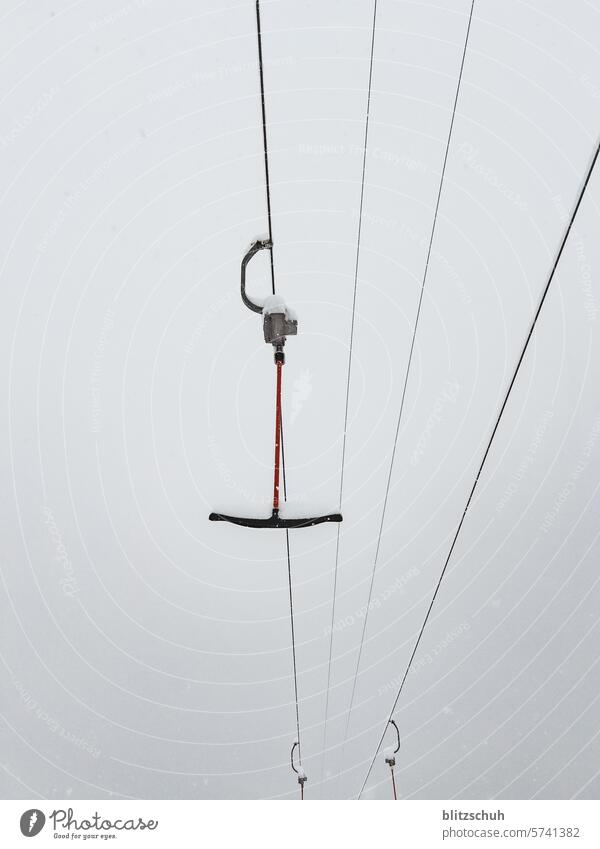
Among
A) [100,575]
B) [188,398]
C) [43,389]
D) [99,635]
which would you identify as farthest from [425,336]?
[99,635]

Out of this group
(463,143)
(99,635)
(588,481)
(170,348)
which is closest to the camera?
(463,143)

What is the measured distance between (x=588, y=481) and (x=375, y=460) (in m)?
2.46

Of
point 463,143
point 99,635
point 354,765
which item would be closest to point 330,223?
point 463,143

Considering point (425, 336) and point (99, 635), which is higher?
point (425, 336)

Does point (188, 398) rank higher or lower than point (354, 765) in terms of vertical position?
higher

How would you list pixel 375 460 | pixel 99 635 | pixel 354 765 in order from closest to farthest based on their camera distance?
pixel 375 460, pixel 99 635, pixel 354 765

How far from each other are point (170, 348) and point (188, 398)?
1.78 feet

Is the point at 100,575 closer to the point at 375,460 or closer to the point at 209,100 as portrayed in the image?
the point at 375,460

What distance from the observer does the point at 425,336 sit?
5.47 metres

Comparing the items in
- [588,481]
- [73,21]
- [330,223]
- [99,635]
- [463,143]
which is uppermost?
[73,21]

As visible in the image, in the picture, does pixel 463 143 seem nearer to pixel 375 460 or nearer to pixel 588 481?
pixel 375 460

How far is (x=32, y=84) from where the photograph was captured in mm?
4312

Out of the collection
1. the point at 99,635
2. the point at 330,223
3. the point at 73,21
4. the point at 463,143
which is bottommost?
the point at 99,635

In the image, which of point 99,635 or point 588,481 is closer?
point 588,481
